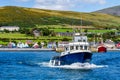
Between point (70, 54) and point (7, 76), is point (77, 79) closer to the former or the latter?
point (7, 76)

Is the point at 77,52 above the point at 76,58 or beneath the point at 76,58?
above

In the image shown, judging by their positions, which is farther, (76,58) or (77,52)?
(76,58)

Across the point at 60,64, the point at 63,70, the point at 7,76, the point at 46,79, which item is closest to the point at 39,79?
the point at 46,79

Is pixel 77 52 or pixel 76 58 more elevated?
pixel 77 52

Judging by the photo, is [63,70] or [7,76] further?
[63,70]

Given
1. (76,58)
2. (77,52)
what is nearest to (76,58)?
(76,58)

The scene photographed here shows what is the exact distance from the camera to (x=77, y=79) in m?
89.2

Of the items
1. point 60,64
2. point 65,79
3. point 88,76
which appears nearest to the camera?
point 65,79

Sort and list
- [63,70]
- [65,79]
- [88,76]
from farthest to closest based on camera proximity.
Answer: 1. [63,70]
2. [88,76]
3. [65,79]

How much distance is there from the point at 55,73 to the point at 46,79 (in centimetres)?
1073

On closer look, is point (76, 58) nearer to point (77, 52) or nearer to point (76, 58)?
point (76, 58)

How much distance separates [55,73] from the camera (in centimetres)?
9969

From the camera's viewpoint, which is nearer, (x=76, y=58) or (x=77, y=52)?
(x=77, y=52)

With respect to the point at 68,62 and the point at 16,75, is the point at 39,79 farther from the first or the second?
the point at 68,62
